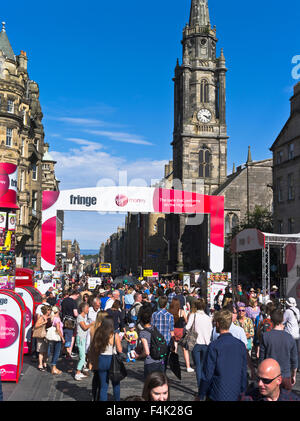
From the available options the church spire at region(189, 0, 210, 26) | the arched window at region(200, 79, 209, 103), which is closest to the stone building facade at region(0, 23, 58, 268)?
the arched window at region(200, 79, 209, 103)

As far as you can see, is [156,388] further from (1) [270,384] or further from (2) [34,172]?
(2) [34,172]

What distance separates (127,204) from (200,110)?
41.7 m

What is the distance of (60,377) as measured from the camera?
10.5 metres

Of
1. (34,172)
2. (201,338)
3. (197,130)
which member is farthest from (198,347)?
(197,130)

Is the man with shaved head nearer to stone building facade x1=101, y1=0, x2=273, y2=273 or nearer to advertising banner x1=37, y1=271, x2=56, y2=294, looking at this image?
advertising banner x1=37, y1=271, x2=56, y2=294

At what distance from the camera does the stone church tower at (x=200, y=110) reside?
204ft

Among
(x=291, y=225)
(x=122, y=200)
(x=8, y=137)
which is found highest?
(x=8, y=137)

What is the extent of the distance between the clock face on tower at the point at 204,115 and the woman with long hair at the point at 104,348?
5794 centimetres

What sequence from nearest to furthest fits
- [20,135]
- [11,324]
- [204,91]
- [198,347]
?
[198,347] < [11,324] < [20,135] < [204,91]

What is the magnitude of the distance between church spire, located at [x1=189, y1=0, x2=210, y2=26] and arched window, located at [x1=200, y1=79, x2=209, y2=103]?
8.96 m

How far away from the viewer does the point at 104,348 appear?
7.30 meters

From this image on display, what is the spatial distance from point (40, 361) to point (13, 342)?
1.26 meters

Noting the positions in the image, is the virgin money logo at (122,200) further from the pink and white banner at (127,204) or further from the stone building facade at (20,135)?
the stone building facade at (20,135)

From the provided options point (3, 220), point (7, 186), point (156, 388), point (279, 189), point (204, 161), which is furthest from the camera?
point (204, 161)
